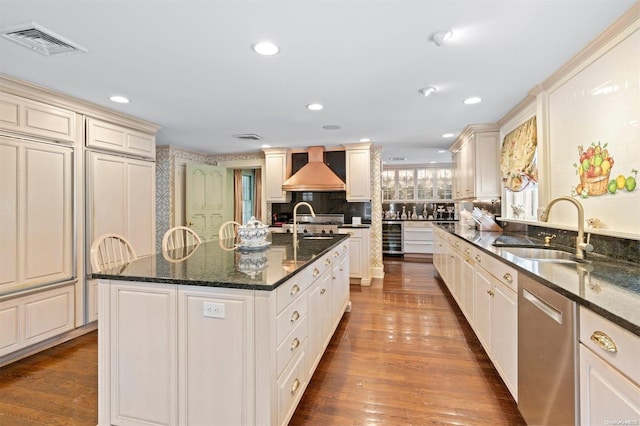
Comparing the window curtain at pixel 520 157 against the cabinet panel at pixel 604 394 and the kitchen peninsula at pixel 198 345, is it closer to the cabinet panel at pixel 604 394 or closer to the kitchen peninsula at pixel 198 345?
the cabinet panel at pixel 604 394

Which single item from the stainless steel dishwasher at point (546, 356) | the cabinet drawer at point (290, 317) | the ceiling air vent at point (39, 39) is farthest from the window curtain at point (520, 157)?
the ceiling air vent at point (39, 39)

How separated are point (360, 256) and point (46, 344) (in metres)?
3.70

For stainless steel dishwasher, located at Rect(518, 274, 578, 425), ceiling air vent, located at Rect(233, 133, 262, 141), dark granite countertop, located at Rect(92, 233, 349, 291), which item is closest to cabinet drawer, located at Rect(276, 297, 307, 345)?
dark granite countertop, located at Rect(92, 233, 349, 291)

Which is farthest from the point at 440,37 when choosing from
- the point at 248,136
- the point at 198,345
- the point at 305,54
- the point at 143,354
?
the point at 248,136

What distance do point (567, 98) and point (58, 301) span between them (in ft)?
14.9

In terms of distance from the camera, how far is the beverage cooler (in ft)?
24.4

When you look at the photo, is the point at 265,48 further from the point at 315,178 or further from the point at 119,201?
the point at 315,178

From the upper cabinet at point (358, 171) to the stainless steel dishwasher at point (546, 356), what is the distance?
3480 millimetres

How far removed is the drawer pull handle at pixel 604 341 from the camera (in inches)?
39.1

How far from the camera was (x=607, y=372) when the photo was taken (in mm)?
1024

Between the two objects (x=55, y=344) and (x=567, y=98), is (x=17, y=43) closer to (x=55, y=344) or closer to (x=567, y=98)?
(x=55, y=344)

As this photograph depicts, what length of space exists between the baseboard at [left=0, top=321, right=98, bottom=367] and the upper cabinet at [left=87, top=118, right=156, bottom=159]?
1.78m

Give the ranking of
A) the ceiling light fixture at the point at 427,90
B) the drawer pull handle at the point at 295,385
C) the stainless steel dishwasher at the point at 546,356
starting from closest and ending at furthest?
the stainless steel dishwasher at the point at 546,356
the drawer pull handle at the point at 295,385
the ceiling light fixture at the point at 427,90

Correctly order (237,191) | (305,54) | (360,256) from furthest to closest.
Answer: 1. (237,191)
2. (360,256)
3. (305,54)
